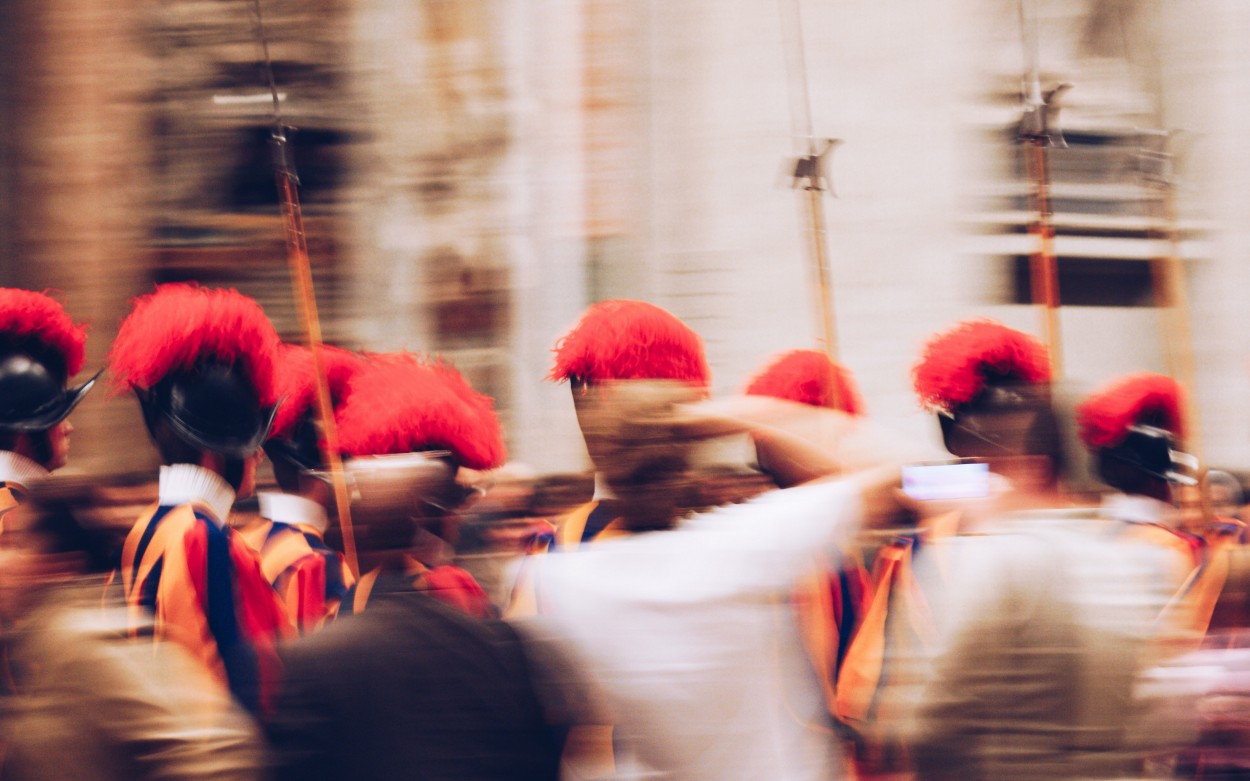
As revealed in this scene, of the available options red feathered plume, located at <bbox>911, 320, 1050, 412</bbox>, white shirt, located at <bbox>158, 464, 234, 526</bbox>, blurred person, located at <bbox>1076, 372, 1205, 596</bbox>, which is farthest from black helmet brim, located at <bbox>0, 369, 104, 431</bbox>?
blurred person, located at <bbox>1076, 372, 1205, 596</bbox>

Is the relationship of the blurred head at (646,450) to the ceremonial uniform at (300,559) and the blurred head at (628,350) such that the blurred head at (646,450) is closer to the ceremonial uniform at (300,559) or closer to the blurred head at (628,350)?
the blurred head at (628,350)

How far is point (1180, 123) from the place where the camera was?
6.50 metres

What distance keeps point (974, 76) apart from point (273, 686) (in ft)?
15.9

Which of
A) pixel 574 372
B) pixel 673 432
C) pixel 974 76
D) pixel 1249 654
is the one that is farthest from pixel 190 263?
pixel 1249 654

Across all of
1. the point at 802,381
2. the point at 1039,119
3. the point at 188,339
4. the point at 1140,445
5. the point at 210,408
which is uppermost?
the point at 1039,119

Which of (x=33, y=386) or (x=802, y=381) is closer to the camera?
(x=33, y=386)

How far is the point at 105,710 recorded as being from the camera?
1915 millimetres

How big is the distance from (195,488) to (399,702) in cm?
102

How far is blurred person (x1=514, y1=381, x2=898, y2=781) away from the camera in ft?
6.51

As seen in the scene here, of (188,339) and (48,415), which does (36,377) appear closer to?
(48,415)

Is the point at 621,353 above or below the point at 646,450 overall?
above

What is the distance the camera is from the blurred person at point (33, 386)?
3410 mm

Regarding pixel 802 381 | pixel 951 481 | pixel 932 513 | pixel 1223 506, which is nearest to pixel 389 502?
pixel 951 481

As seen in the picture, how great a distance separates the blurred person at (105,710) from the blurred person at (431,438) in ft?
1.14
